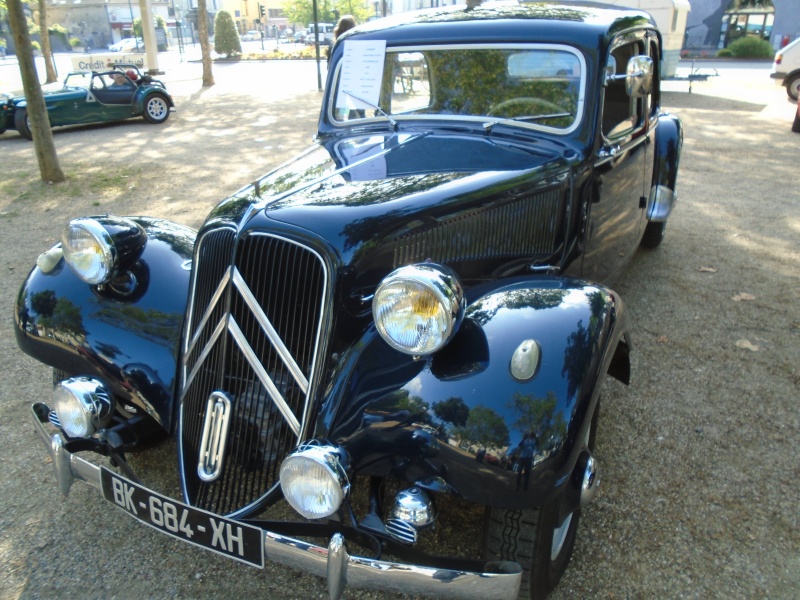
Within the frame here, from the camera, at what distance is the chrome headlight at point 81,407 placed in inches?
86.8

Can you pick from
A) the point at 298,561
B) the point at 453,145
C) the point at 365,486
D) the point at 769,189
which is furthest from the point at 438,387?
the point at 769,189

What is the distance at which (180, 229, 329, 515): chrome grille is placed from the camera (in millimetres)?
2049

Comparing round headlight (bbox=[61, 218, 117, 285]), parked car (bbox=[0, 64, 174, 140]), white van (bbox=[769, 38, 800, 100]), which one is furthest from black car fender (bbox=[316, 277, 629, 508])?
white van (bbox=[769, 38, 800, 100])

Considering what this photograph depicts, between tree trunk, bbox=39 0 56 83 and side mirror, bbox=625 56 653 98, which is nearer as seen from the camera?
side mirror, bbox=625 56 653 98

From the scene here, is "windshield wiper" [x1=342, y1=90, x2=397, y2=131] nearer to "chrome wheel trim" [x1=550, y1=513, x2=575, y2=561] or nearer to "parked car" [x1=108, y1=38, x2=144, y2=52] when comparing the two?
"chrome wheel trim" [x1=550, y1=513, x2=575, y2=561]

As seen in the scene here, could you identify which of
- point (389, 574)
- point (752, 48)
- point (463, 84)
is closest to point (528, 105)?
point (463, 84)

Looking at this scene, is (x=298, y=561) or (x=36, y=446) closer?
(x=298, y=561)

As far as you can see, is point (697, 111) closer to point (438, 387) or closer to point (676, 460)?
point (676, 460)

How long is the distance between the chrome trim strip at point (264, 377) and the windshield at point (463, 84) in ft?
5.34

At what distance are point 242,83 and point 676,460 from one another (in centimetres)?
1842

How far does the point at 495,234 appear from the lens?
8.58 feet

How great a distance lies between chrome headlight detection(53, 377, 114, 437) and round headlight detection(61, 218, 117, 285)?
45cm

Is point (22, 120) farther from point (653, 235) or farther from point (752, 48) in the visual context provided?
point (752, 48)

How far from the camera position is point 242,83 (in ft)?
61.8
